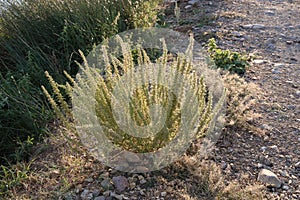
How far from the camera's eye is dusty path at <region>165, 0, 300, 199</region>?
222cm

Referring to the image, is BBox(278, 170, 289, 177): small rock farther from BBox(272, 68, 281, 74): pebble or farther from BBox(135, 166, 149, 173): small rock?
BBox(272, 68, 281, 74): pebble

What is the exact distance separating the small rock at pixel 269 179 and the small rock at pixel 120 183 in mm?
821

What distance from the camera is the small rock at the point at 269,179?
6.79ft

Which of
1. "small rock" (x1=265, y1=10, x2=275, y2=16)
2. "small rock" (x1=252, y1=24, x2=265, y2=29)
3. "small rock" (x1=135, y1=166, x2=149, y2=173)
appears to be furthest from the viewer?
"small rock" (x1=265, y1=10, x2=275, y2=16)

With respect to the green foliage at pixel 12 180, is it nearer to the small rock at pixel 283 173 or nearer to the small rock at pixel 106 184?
the small rock at pixel 106 184

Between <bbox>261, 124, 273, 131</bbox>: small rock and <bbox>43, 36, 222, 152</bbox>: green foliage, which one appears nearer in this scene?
<bbox>43, 36, 222, 152</bbox>: green foliage

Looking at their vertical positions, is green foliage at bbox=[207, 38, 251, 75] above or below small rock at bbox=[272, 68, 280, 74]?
above

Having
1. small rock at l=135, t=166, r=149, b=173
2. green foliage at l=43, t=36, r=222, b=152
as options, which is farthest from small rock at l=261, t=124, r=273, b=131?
small rock at l=135, t=166, r=149, b=173

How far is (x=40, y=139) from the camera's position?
8.74ft

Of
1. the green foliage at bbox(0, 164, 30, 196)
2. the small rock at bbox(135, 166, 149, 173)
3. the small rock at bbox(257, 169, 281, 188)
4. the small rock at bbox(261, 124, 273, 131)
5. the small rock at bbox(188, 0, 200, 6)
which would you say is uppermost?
the small rock at bbox(188, 0, 200, 6)

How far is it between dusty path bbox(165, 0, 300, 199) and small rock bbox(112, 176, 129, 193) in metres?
0.65

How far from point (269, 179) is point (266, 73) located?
143 centimetres

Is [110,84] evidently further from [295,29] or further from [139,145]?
[295,29]

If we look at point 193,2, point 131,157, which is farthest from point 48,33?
point 193,2
